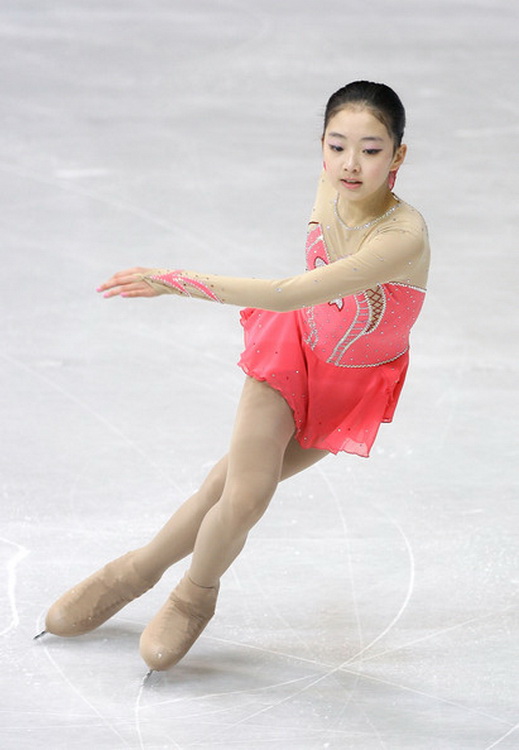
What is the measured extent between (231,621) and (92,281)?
225cm

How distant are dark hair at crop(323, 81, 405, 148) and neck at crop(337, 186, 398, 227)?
0.33ft

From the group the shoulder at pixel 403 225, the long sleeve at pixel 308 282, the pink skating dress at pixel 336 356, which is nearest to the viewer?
the long sleeve at pixel 308 282

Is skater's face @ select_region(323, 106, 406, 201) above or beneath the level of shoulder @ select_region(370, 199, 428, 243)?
above

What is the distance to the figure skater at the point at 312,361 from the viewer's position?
259cm

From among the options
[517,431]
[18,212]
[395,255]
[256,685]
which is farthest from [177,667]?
[18,212]

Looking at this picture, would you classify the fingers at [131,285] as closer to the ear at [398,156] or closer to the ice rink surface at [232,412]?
the ear at [398,156]

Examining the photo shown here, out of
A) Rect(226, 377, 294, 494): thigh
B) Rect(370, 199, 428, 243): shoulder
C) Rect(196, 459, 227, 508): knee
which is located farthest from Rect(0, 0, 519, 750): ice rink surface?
Rect(370, 199, 428, 243): shoulder

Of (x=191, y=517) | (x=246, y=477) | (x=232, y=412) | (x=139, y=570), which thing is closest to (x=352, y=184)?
(x=246, y=477)

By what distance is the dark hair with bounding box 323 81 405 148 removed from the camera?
2.60 m

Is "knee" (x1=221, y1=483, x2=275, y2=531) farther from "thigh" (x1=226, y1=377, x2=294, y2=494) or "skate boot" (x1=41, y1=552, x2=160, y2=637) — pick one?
"skate boot" (x1=41, y1=552, x2=160, y2=637)

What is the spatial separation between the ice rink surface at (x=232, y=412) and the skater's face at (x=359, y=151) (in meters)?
0.95

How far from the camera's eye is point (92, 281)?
16.5ft

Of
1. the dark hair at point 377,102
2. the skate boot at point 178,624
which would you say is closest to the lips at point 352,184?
the dark hair at point 377,102

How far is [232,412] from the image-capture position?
13.4 ft
